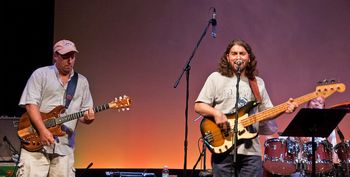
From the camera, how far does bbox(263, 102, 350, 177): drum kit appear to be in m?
7.55

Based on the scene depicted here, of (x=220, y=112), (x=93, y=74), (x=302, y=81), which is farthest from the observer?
(x=302, y=81)

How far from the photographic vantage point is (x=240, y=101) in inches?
181

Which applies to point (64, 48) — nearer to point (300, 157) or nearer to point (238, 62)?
point (238, 62)

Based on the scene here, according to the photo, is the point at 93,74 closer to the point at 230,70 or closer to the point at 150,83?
the point at 150,83

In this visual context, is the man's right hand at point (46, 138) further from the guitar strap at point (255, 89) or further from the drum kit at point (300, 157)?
the drum kit at point (300, 157)

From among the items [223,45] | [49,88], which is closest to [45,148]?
[49,88]

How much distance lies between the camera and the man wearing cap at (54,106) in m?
4.59

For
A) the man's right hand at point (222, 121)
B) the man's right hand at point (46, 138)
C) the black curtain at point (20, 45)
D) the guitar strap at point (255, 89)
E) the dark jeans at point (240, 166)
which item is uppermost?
the black curtain at point (20, 45)

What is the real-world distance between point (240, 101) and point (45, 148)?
1.98 meters

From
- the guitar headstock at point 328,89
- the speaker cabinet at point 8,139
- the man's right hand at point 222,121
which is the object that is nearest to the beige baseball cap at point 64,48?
the man's right hand at point 222,121

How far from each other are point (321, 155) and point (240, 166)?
3.71 metres

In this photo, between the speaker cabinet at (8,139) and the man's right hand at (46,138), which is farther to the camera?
the speaker cabinet at (8,139)

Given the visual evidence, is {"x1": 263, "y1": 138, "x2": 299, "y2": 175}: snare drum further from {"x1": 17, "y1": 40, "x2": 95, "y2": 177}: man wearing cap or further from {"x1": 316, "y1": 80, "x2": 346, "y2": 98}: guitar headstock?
{"x1": 17, "y1": 40, "x2": 95, "y2": 177}: man wearing cap

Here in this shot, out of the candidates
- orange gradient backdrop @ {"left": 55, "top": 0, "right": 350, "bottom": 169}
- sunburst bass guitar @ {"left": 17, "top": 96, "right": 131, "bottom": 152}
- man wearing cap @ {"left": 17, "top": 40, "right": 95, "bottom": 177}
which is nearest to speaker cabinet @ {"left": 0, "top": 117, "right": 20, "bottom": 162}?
orange gradient backdrop @ {"left": 55, "top": 0, "right": 350, "bottom": 169}
